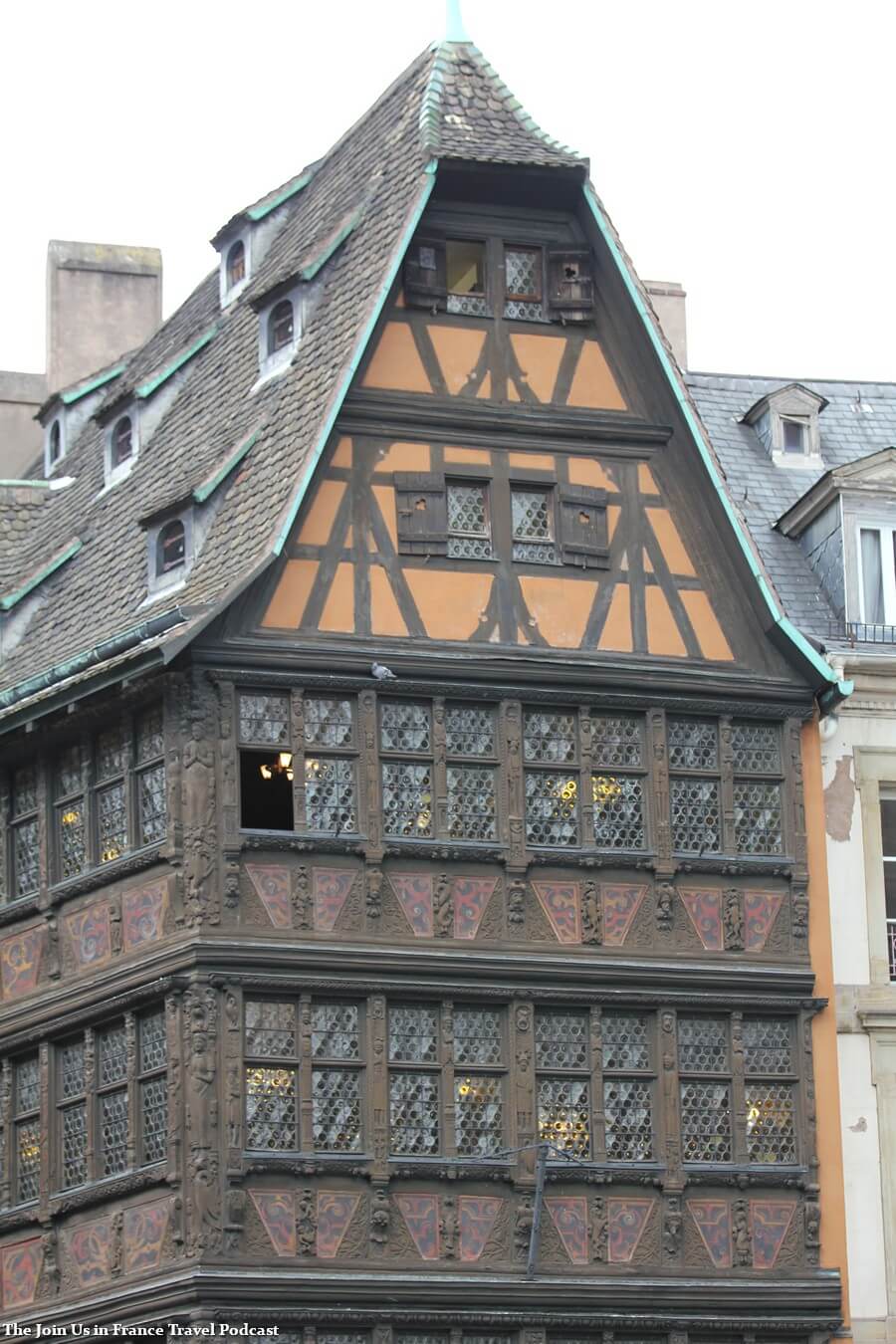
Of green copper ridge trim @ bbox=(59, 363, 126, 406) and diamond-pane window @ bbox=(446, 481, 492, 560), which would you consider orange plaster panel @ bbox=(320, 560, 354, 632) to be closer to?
diamond-pane window @ bbox=(446, 481, 492, 560)

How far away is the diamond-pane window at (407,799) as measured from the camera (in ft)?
110

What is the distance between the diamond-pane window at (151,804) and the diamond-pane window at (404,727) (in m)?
1.88

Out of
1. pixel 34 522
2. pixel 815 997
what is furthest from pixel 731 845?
pixel 34 522

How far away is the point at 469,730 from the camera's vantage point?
34.2 meters

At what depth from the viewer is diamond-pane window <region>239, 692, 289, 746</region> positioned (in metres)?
33.5

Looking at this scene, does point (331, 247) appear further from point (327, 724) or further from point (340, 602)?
point (327, 724)

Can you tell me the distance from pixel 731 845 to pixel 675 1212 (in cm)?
324

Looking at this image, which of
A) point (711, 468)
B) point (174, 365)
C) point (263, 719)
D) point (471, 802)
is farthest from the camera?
point (174, 365)

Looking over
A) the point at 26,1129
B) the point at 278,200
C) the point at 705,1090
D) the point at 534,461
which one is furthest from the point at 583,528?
the point at 26,1129

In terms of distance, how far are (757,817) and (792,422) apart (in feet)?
19.8

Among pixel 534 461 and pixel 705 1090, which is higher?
pixel 534 461

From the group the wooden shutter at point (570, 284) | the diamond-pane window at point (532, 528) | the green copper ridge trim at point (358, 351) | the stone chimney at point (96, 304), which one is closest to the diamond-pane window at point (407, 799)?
the green copper ridge trim at point (358, 351)

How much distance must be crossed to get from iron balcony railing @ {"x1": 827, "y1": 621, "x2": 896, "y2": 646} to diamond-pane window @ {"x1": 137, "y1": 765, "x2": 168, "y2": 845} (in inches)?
266

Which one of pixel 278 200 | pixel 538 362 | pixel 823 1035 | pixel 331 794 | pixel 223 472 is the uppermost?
pixel 278 200
